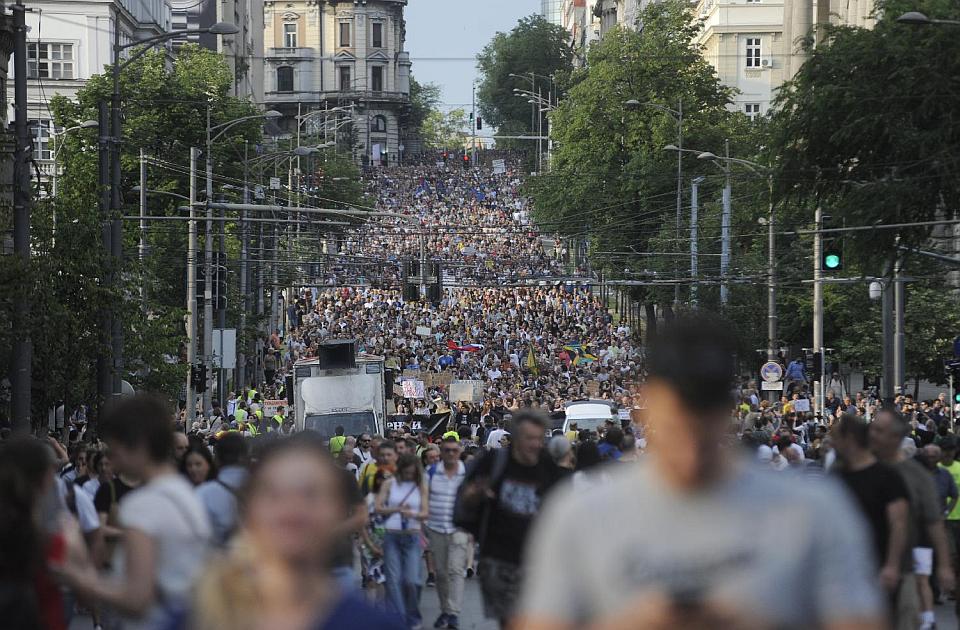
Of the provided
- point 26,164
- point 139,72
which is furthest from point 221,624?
point 139,72

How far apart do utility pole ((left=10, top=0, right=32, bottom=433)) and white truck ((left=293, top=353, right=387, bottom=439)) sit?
410 inches

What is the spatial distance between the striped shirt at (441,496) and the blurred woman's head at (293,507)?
10.6 m

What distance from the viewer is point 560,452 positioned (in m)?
13.3

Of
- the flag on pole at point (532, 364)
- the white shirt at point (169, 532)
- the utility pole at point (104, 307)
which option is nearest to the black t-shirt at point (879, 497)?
the white shirt at point (169, 532)

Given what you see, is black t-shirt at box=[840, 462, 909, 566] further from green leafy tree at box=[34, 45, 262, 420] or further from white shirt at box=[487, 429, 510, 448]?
green leafy tree at box=[34, 45, 262, 420]

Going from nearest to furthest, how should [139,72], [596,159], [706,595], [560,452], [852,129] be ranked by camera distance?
[706,595], [560,452], [852,129], [139,72], [596,159]

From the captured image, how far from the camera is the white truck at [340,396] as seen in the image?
3769 centimetres

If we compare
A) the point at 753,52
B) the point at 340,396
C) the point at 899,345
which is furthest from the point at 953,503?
the point at 753,52

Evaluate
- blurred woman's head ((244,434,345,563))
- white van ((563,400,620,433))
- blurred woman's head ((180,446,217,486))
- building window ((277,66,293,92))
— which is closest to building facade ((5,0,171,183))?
white van ((563,400,620,433))

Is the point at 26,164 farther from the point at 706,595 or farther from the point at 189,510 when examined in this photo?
the point at 706,595

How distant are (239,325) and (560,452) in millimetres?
44886

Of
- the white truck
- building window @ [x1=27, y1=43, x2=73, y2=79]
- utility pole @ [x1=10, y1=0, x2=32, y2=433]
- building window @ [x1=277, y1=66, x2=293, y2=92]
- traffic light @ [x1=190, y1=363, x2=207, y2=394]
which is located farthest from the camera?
building window @ [x1=277, y1=66, x2=293, y2=92]

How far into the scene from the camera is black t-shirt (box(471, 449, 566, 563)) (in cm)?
995

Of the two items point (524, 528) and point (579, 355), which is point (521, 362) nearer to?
point (579, 355)
